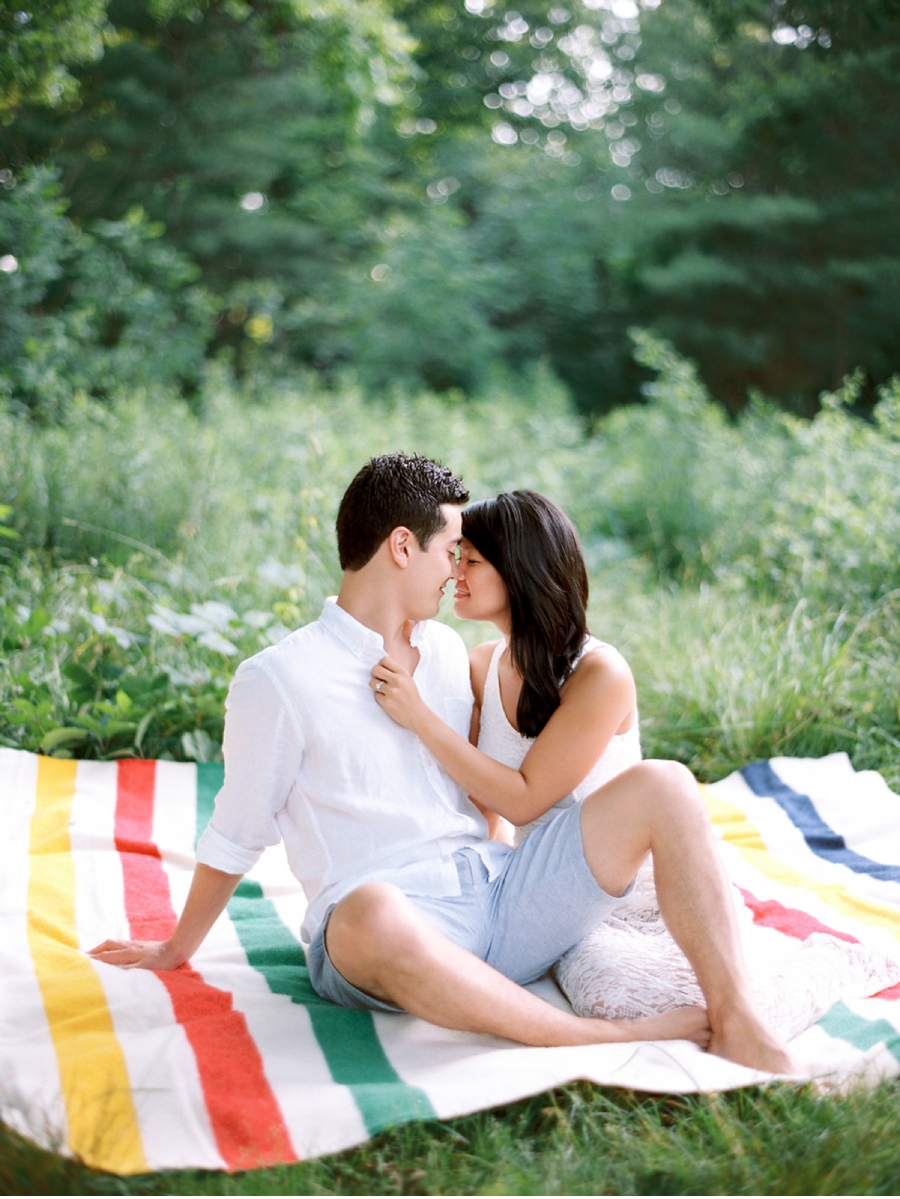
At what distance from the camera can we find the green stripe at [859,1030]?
6.37 feet

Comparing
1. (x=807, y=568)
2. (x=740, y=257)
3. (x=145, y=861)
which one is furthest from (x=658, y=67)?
(x=145, y=861)

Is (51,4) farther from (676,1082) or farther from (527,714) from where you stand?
(676,1082)

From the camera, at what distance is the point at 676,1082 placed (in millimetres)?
1751

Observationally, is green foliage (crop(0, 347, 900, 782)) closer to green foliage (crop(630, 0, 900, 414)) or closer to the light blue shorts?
the light blue shorts

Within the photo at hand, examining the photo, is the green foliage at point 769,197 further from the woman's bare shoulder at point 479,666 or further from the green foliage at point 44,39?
the woman's bare shoulder at point 479,666

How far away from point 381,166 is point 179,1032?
13.3 meters

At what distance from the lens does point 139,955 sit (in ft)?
7.21

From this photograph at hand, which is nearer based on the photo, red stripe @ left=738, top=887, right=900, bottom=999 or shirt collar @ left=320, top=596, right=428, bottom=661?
shirt collar @ left=320, top=596, right=428, bottom=661

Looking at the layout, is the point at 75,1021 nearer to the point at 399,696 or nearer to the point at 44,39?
the point at 399,696

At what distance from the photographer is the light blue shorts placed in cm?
202

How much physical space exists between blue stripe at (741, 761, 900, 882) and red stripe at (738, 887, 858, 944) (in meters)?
0.39

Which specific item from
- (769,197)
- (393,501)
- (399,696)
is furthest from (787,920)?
(769,197)

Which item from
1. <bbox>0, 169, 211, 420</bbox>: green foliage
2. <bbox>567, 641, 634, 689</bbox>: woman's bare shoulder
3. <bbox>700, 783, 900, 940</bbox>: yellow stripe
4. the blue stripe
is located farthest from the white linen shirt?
<bbox>0, 169, 211, 420</bbox>: green foliage

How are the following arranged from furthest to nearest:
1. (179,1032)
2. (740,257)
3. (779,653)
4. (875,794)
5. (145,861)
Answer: (740,257), (779,653), (875,794), (145,861), (179,1032)
